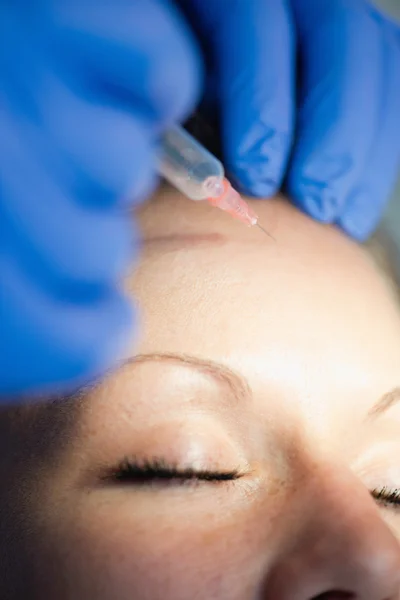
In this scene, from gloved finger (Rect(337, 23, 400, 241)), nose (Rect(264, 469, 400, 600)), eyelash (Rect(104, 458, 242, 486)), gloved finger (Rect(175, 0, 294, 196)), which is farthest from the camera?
gloved finger (Rect(337, 23, 400, 241))

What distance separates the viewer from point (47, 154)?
525 mm

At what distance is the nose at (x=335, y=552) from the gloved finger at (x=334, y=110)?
16.4 inches

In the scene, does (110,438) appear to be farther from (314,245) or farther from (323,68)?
(323,68)

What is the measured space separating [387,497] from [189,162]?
542 millimetres

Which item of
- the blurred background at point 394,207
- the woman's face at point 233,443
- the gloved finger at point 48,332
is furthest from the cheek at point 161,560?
the blurred background at point 394,207

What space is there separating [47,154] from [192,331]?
0.39 metres

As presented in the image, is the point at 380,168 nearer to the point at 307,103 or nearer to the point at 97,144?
the point at 307,103

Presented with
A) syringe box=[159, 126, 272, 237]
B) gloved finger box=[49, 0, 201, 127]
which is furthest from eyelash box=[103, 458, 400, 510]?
gloved finger box=[49, 0, 201, 127]

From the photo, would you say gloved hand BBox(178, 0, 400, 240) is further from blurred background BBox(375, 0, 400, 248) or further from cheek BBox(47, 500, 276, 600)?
cheek BBox(47, 500, 276, 600)

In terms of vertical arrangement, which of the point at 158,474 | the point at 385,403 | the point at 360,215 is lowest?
the point at 385,403

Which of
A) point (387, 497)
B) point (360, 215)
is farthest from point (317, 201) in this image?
point (387, 497)

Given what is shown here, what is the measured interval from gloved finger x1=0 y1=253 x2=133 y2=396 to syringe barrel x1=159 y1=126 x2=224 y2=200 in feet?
0.85

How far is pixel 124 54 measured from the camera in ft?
1.69

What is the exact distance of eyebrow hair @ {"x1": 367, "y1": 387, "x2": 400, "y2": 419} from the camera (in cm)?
89
